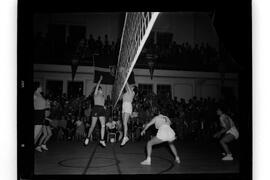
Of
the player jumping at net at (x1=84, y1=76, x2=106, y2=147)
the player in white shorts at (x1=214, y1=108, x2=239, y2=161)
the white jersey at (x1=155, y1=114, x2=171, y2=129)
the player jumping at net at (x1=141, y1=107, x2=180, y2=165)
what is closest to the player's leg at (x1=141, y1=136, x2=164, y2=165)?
the player jumping at net at (x1=141, y1=107, x2=180, y2=165)

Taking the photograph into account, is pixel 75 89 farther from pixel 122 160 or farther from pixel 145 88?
pixel 122 160

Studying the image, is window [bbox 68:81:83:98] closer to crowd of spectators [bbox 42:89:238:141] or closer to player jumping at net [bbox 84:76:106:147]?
crowd of spectators [bbox 42:89:238:141]

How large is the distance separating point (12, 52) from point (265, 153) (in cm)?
230

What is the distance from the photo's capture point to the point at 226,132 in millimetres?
2812

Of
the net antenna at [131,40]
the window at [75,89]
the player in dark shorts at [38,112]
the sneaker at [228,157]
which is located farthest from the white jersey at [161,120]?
the player in dark shorts at [38,112]

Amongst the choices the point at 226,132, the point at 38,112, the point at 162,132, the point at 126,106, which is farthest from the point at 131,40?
the point at 226,132

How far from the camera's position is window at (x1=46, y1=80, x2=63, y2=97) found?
276cm

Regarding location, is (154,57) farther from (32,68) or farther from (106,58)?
(32,68)

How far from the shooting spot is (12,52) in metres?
2.71

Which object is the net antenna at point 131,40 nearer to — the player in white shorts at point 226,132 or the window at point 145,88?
the window at point 145,88

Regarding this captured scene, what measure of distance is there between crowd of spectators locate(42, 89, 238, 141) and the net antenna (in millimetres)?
151

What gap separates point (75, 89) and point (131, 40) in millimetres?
633

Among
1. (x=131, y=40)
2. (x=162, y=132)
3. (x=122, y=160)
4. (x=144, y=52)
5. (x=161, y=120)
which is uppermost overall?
(x=131, y=40)

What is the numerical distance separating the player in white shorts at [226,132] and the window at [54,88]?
138 centimetres
